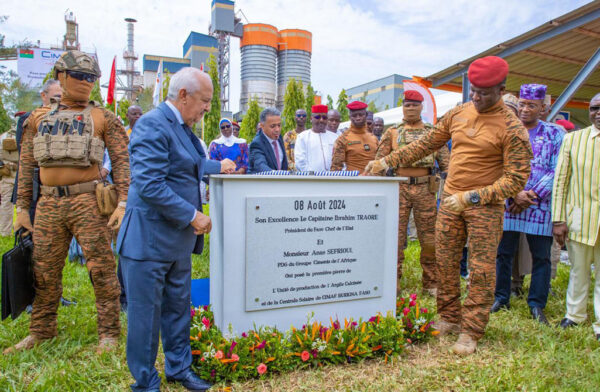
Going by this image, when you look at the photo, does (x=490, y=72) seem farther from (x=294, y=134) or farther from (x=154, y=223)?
(x=294, y=134)

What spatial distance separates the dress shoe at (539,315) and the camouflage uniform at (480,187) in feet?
3.23

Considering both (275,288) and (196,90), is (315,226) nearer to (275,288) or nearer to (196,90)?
(275,288)

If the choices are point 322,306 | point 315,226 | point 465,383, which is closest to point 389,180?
point 315,226

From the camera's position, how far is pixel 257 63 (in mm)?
53375

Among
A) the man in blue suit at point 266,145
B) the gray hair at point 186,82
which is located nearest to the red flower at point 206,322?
the gray hair at point 186,82

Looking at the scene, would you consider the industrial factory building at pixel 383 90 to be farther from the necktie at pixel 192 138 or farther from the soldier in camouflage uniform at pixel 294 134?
the necktie at pixel 192 138

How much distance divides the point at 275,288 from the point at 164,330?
0.78 metres

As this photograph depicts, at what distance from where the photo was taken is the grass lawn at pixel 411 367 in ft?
8.87

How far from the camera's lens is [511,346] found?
10.9 ft

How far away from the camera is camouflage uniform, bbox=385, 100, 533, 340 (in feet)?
10.0

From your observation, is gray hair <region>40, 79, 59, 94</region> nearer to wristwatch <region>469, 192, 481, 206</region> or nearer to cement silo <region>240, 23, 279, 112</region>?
wristwatch <region>469, 192, 481, 206</region>

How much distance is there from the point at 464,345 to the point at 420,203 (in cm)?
173

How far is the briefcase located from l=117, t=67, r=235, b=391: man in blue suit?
1.20 m

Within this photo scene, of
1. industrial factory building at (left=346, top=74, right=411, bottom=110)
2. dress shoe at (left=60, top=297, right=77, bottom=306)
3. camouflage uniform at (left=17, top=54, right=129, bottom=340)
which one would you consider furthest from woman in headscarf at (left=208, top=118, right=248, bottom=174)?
industrial factory building at (left=346, top=74, right=411, bottom=110)
